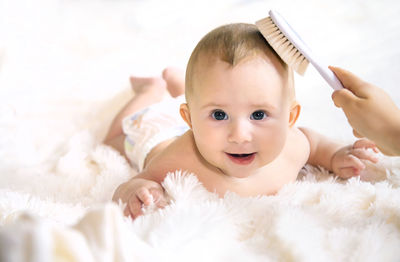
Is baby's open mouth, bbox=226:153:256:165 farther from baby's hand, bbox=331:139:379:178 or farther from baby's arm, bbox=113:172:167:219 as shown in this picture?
baby's hand, bbox=331:139:379:178

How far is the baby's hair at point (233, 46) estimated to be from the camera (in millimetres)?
808

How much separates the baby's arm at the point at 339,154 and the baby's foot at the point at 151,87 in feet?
1.60

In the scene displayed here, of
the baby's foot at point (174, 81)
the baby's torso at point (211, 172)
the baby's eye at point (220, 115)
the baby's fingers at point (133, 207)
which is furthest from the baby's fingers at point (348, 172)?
the baby's foot at point (174, 81)

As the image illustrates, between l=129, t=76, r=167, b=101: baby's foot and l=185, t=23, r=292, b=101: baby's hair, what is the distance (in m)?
0.58

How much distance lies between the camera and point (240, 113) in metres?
0.82

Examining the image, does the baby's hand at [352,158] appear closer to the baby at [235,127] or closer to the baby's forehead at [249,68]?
the baby at [235,127]

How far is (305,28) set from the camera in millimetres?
1797

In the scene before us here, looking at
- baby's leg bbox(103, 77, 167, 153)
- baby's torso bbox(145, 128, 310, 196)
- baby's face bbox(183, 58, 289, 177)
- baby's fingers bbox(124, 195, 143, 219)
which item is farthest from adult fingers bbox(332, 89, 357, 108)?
baby's leg bbox(103, 77, 167, 153)

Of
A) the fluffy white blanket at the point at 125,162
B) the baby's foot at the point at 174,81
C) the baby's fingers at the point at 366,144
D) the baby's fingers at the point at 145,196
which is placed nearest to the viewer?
the fluffy white blanket at the point at 125,162

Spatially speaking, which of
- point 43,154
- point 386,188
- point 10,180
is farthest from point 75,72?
point 386,188

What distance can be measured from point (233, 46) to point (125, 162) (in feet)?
1.82

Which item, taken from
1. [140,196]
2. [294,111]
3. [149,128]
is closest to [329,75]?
[294,111]

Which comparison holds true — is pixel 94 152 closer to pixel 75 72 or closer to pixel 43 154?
pixel 43 154

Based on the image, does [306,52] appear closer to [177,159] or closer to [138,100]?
[177,159]
